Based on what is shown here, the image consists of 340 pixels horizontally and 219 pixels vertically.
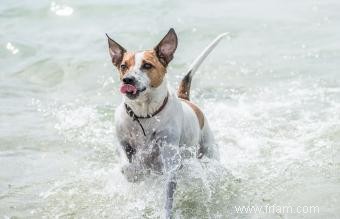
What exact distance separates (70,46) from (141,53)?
7.51 metres

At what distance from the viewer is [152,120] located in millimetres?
5680

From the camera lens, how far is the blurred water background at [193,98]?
243 inches

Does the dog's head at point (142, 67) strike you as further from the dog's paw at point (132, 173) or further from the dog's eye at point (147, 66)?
the dog's paw at point (132, 173)

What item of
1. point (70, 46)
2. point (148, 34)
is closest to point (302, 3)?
point (148, 34)

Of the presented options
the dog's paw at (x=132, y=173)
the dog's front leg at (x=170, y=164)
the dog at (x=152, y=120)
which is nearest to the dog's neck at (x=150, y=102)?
the dog at (x=152, y=120)

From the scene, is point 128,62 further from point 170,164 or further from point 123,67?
point 170,164

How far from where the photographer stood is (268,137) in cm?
782

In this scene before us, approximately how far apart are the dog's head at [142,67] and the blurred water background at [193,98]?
101 centimetres

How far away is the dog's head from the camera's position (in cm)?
524

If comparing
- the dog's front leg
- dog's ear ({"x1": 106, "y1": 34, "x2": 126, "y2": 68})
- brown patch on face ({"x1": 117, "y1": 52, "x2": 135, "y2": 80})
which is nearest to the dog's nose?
brown patch on face ({"x1": 117, "y1": 52, "x2": 135, "y2": 80})

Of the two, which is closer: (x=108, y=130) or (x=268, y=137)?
(x=268, y=137)

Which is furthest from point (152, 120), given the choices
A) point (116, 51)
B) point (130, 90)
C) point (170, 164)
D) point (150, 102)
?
point (116, 51)

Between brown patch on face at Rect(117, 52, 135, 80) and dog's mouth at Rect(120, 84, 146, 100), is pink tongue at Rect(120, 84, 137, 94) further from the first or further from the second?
brown patch on face at Rect(117, 52, 135, 80)

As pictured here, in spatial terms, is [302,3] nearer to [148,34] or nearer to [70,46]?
[148,34]
